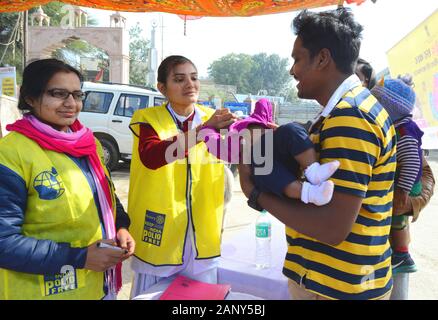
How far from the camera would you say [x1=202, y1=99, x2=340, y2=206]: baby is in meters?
1.00

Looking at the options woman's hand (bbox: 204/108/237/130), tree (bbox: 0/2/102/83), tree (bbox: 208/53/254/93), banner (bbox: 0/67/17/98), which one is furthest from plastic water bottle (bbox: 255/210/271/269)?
tree (bbox: 208/53/254/93)

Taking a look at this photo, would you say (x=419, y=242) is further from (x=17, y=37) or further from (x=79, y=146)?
(x=17, y=37)

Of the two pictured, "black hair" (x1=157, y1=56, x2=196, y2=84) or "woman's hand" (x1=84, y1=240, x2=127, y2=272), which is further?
"black hair" (x1=157, y1=56, x2=196, y2=84)

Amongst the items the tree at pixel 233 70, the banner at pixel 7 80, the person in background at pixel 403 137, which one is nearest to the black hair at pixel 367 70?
the person in background at pixel 403 137

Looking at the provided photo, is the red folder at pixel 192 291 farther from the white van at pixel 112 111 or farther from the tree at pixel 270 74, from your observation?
the tree at pixel 270 74

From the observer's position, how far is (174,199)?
184cm

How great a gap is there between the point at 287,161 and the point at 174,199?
2.83 ft

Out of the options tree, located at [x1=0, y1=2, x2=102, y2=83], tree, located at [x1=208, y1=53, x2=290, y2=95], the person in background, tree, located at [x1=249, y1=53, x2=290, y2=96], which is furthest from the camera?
tree, located at [x1=249, y1=53, x2=290, y2=96]

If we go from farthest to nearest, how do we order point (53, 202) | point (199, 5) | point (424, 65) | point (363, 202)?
1. point (199, 5)
2. point (424, 65)
3. point (53, 202)
4. point (363, 202)

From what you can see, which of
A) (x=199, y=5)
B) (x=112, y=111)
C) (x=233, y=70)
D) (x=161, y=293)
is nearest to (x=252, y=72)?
(x=233, y=70)

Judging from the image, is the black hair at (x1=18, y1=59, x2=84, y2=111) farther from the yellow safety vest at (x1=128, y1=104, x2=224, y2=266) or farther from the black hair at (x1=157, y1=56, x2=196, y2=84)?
the black hair at (x1=157, y1=56, x2=196, y2=84)

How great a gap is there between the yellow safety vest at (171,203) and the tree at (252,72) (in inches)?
2759

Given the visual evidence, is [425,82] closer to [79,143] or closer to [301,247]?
[301,247]
